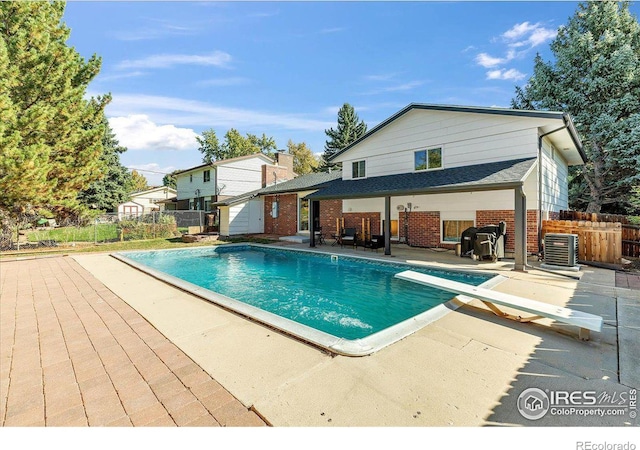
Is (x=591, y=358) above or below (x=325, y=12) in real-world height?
below

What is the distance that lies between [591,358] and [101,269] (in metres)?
11.1

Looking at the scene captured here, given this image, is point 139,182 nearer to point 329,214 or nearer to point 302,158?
point 302,158

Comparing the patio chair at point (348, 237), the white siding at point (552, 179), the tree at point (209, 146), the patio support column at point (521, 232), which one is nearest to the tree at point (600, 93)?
the white siding at point (552, 179)

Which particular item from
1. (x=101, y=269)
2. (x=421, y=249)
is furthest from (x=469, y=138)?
(x=101, y=269)

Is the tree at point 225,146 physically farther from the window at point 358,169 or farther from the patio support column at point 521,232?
the patio support column at point 521,232

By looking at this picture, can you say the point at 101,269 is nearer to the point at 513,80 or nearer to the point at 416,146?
the point at 416,146

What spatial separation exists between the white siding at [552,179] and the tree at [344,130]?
2360 cm

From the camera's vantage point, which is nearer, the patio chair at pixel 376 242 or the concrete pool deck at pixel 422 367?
the concrete pool deck at pixel 422 367

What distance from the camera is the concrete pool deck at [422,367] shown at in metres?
2.23

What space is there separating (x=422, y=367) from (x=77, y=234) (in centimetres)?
2143

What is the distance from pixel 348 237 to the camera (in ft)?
45.7

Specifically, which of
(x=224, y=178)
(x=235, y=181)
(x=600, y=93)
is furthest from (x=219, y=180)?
(x=600, y=93)

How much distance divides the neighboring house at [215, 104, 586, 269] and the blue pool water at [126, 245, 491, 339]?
102 inches

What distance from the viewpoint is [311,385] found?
8.53 feet
